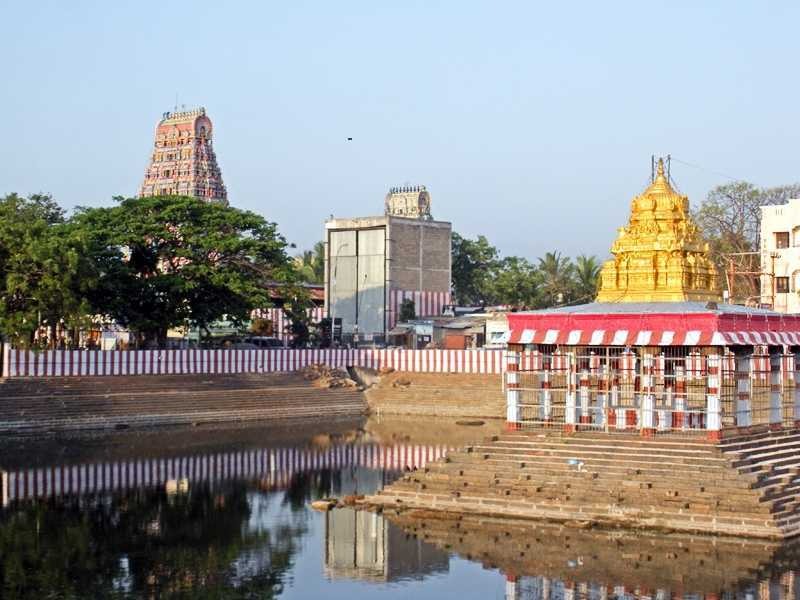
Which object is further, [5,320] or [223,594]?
[5,320]

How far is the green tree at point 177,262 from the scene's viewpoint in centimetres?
5159

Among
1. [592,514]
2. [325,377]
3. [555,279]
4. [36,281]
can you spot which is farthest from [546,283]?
[592,514]

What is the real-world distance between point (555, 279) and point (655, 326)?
49119mm

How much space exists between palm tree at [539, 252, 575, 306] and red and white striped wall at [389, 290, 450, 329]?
6041 millimetres

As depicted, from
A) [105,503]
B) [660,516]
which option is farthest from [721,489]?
[105,503]

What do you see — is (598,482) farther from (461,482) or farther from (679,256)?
(679,256)

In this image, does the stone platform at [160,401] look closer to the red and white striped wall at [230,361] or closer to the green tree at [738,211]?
the red and white striped wall at [230,361]

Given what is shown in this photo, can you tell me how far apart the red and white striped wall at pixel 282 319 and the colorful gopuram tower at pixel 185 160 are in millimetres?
18558

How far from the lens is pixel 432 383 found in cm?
5534

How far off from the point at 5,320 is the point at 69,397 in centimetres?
360

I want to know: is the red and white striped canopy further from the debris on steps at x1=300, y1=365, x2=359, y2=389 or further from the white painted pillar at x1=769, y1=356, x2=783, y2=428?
the debris on steps at x1=300, y1=365, x2=359, y2=389

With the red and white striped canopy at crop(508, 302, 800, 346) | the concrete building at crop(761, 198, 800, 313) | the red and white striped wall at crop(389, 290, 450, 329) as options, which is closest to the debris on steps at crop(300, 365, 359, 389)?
the red and white striped wall at crop(389, 290, 450, 329)

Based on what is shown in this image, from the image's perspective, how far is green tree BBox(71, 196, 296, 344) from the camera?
169 feet

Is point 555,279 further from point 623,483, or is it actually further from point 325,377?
point 623,483
